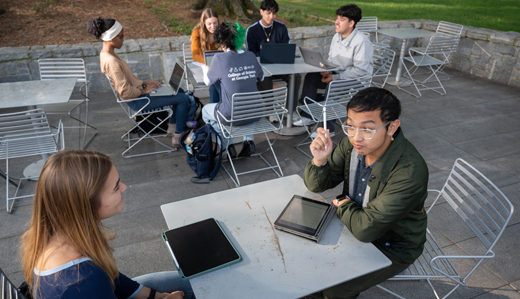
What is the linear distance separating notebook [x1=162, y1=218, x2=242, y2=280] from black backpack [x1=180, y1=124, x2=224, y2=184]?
6.38 feet

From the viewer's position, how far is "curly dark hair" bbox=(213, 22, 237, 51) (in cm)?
363

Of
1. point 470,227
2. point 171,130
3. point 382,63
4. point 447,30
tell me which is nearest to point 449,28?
point 447,30

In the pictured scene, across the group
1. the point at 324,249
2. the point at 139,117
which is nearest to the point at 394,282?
the point at 324,249

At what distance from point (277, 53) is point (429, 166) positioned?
235 cm

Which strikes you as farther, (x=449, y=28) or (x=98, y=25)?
(x=449, y=28)

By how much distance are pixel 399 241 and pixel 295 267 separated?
0.75 metres

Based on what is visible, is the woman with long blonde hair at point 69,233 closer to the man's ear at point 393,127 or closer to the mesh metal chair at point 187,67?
the man's ear at point 393,127

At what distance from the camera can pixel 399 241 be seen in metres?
1.94

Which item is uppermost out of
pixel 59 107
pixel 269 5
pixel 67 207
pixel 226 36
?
pixel 269 5

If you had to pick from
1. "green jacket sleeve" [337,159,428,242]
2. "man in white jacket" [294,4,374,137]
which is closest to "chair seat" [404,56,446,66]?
"man in white jacket" [294,4,374,137]

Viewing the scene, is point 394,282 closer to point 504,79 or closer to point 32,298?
point 32,298

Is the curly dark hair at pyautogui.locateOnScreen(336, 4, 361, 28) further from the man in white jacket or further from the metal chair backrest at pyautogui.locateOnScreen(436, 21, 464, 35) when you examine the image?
the metal chair backrest at pyautogui.locateOnScreen(436, 21, 464, 35)

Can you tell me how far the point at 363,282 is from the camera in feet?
6.11

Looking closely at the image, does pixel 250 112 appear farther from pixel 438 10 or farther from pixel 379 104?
pixel 438 10
